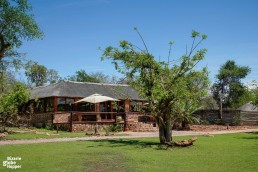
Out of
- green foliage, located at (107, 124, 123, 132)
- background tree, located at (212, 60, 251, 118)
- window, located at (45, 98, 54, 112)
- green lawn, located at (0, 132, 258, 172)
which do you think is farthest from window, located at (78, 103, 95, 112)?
background tree, located at (212, 60, 251, 118)

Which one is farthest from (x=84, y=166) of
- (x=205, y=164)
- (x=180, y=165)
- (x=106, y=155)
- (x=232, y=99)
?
(x=232, y=99)

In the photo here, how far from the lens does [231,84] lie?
191 feet

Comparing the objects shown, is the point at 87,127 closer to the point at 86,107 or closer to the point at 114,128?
the point at 114,128

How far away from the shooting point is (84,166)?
1023 cm

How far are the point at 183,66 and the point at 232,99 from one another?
44132 mm

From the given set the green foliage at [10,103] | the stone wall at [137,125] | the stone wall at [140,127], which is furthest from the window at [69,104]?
the green foliage at [10,103]

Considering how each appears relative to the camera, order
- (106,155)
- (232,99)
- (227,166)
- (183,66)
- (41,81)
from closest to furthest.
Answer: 1. (227,166)
2. (106,155)
3. (183,66)
4. (232,99)
5. (41,81)

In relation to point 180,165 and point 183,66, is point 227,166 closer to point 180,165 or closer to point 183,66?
point 180,165

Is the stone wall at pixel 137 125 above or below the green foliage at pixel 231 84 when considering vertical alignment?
below

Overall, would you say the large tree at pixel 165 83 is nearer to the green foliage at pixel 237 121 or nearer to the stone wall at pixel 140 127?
the stone wall at pixel 140 127

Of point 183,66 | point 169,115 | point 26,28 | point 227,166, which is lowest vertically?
point 227,166

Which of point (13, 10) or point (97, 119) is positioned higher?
point (13, 10)

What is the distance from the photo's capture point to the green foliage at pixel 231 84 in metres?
57.6

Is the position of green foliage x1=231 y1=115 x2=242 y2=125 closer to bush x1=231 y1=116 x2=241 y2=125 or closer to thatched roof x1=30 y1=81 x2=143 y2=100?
bush x1=231 y1=116 x2=241 y2=125
